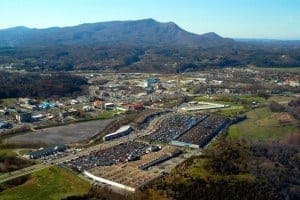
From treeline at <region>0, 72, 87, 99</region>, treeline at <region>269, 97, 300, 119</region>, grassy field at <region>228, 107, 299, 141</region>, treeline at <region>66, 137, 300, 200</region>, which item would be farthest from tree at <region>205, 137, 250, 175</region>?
treeline at <region>0, 72, 87, 99</region>

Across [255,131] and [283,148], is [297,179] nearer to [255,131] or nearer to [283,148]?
[283,148]

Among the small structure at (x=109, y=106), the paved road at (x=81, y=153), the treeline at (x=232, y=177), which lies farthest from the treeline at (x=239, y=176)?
the small structure at (x=109, y=106)

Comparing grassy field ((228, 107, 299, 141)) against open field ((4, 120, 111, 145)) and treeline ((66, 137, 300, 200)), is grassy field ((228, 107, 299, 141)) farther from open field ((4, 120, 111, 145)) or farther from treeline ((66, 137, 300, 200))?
open field ((4, 120, 111, 145))

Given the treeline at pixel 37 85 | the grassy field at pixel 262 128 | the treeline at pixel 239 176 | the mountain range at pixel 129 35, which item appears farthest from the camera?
the mountain range at pixel 129 35

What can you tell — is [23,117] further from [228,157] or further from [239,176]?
[239,176]

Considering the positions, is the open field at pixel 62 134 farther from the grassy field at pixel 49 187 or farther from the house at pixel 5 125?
the grassy field at pixel 49 187

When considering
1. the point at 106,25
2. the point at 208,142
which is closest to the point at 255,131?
the point at 208,142
